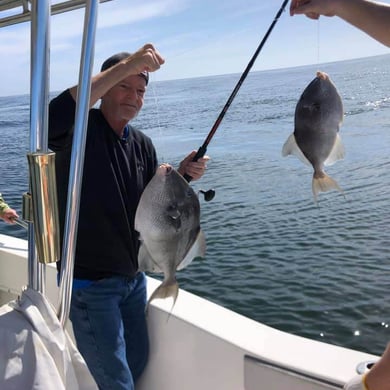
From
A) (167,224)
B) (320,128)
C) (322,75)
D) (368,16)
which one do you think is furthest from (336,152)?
(167,224)

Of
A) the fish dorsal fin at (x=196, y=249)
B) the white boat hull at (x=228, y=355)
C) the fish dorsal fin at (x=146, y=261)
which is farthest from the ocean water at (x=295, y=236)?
the white boat hull at (x=228, y=355)

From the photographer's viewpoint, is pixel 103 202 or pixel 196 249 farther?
pixel 103 202

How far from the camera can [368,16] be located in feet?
5.06

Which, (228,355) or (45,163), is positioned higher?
(45,163)

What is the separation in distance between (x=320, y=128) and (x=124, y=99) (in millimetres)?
1024

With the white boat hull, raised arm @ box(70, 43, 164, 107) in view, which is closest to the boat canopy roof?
raised arm @ box(70, 43, 164, 107)

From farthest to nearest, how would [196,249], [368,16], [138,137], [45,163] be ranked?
[138,137]
[196,249]
[368,16]
[45,163]

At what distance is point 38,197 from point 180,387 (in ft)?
5.73

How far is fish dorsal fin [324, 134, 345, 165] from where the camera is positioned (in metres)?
2.05

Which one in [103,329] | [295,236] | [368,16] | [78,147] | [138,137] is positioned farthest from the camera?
[295,236]

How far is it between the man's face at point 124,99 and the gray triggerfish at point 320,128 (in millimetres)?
871

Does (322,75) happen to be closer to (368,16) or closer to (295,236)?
(368,16)

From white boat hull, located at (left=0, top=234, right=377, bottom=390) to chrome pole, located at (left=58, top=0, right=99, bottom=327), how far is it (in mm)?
1158

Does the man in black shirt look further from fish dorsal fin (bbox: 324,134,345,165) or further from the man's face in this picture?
fish dorsal fin (bbox: 324,134,345,165)
